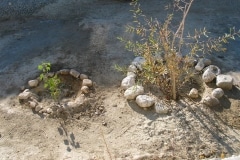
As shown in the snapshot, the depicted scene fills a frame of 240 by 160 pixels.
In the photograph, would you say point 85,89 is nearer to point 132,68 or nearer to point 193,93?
point 132,68

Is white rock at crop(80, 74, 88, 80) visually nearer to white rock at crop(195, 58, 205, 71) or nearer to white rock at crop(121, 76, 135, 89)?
white rock at crop(121, 76, 135, 89)

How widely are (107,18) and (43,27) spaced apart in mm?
822

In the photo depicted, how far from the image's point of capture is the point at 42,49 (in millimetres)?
4355

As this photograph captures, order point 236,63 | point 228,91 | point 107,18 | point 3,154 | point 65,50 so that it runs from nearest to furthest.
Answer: point 3,154, point 228,91, point 236,63, point 65,50, point 107,18

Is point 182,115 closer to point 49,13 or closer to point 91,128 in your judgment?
point 91,128

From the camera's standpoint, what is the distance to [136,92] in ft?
11.5

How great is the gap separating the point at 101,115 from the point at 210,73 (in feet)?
3.73

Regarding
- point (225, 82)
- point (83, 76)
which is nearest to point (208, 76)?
point (225, 82)

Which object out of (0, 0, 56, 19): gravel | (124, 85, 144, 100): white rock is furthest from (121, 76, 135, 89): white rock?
(0, 0, 56, 19): gravel

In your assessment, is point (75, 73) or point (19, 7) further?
point (19, 7)

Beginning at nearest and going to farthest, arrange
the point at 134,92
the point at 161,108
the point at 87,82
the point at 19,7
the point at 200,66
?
the point at 161,108 < the point at 134,92 < the point at 87,82 < the point at 200,66 < the point at 19,7

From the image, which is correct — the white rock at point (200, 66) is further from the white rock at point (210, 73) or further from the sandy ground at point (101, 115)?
the sandy ground at point (101, 115)

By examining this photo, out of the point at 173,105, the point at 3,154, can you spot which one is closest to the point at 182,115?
the point at 173,105

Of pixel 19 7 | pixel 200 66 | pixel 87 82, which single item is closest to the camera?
pixel 87 82
